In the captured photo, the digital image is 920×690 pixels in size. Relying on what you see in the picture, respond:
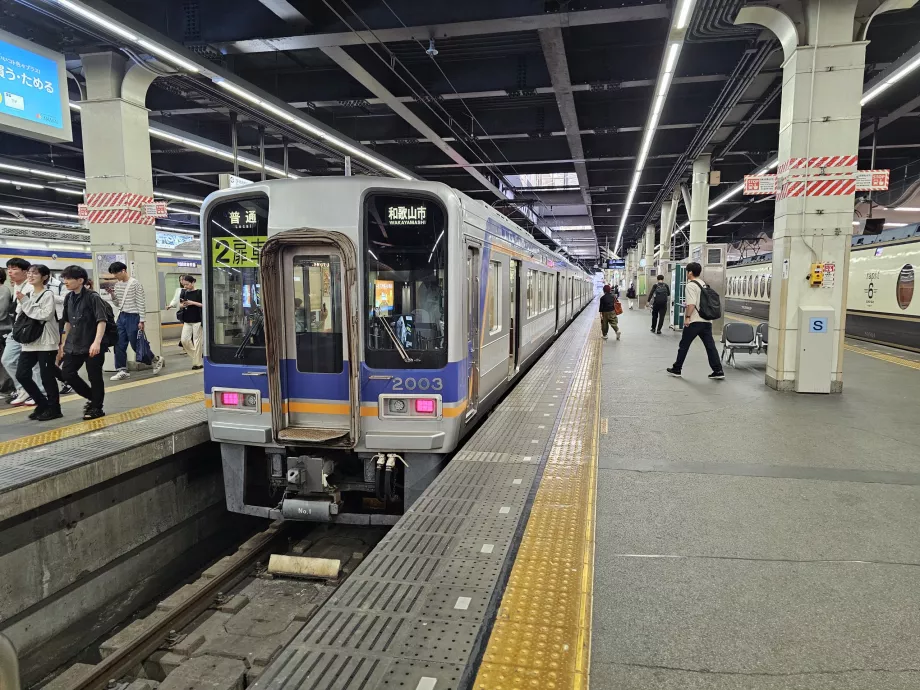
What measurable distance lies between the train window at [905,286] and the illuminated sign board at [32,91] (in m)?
15.1

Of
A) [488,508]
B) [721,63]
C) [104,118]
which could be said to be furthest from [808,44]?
[104,118]

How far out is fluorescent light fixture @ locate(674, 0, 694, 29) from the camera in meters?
5.86

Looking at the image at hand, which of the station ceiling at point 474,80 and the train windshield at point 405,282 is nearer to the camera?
the train windshield at point 405,282

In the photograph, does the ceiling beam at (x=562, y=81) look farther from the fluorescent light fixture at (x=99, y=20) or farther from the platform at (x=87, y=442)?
the platform at (x=87, y=442)

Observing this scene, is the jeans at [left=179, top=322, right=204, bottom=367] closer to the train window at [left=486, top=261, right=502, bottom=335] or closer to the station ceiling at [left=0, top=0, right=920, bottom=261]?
the station ceiling at [left=0, top=0, right=920, bottom=261]

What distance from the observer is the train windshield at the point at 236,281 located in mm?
4289

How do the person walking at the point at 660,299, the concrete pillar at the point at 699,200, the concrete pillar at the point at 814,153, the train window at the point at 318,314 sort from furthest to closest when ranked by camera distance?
the concrete pillar at the point at 699,200
the person walking at the point at 660,299
the concrete pillar at the point at 814,153
the train window at the point at 318,314

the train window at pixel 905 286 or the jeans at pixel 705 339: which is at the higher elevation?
the train window at pixel 905 286

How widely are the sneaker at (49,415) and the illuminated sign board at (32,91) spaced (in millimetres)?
3218

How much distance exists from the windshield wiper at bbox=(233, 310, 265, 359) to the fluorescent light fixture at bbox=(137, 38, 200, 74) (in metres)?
4.26

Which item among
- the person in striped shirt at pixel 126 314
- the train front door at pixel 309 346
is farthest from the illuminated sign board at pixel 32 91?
the train front door at pixel 309 346

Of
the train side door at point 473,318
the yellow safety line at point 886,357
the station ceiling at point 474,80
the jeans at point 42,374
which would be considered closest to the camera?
the train side door at point 473,318

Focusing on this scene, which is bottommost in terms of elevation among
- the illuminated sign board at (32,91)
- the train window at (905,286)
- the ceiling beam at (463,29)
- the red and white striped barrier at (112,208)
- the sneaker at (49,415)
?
the sneaker at (49,415)

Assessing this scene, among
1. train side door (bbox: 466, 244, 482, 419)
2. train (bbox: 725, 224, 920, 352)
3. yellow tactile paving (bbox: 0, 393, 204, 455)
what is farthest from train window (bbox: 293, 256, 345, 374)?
train (bbox: 725, 224, 920, 352)
